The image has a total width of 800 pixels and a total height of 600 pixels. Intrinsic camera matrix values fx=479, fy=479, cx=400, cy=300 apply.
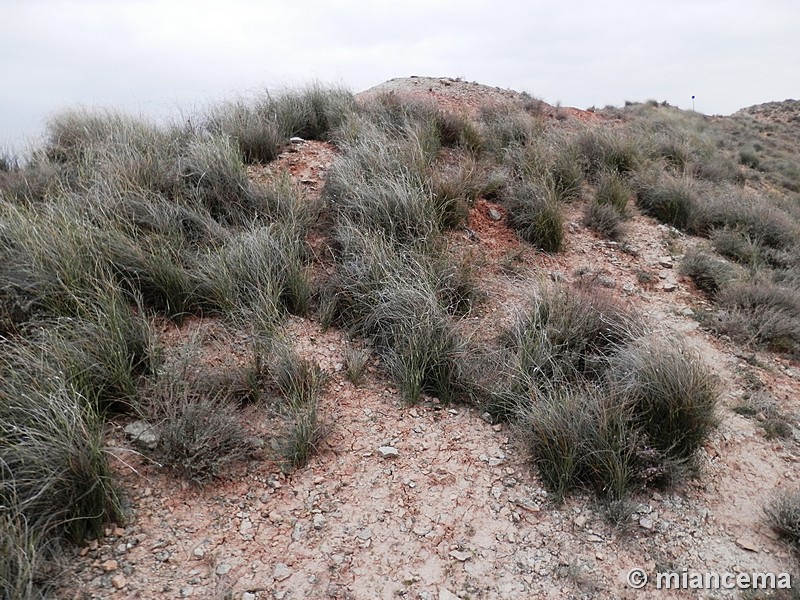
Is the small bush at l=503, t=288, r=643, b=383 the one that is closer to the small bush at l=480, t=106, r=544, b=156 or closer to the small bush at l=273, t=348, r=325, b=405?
the small bush at l=273, t=348, r=325, b=405

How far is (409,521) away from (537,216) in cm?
368

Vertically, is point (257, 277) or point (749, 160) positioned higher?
point (749, 160)

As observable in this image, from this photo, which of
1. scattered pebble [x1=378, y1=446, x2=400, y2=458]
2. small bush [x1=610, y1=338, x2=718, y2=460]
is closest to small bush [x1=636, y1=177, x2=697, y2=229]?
small bush [x1=610, y1=338, x2=718, y2=460]

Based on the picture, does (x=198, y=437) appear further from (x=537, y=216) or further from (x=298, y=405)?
(x=537, y=216)

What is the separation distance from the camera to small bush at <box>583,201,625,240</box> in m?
5.64

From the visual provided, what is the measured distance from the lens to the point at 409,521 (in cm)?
257

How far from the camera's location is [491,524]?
2564 millimetres

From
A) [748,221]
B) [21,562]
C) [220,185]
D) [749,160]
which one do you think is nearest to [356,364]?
[21,562]

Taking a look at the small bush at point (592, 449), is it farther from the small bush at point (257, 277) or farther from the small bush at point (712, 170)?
the small bush at point (712, 170)

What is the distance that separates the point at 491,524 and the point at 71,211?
4023 mm

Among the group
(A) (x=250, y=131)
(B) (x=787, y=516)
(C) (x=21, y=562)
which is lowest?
(B) (x=787, y=516)

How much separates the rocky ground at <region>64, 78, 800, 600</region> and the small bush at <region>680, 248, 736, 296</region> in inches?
65.5

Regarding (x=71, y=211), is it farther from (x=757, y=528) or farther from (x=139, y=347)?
(x=757, y=528)

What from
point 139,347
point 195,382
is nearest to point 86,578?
point 195,382
